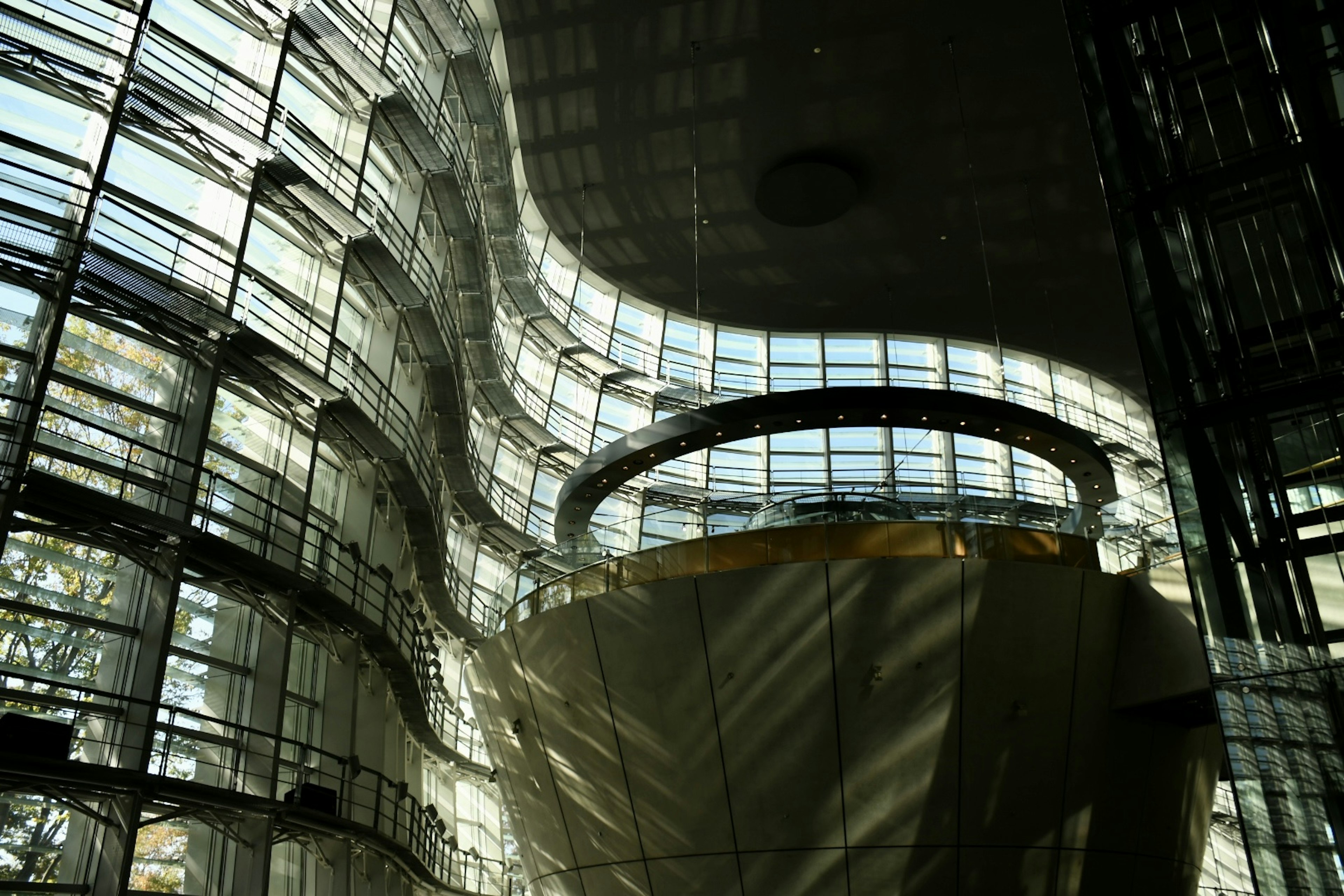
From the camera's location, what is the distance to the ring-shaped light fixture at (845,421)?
2097cm

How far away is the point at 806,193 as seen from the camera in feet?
106

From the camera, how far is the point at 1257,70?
12383 millimetres

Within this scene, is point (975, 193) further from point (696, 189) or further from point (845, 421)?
point (845, 421)

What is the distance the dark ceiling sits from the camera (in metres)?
27.1

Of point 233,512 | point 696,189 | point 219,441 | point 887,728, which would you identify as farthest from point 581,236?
point 887,728

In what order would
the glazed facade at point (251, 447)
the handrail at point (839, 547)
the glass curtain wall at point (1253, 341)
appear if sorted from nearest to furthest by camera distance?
the glass curtain wall at point (1253, 341), the glazed facade at point (251, 447), the handrail at point (839, 547)

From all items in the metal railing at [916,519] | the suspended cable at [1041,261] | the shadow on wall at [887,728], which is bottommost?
the shadow on wall at [887,728]

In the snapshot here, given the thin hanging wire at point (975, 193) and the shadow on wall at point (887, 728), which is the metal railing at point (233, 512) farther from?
the thin hanging wire at point (975, 193)

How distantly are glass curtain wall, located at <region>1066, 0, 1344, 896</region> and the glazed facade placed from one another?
697 cm

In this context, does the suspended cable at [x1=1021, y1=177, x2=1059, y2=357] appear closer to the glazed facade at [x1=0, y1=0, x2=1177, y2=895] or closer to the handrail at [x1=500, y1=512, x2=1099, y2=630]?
the glazed facade at [x1=0, y1=0, x2=1177, y2=895]

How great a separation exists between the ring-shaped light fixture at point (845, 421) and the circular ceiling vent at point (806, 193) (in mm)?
12172

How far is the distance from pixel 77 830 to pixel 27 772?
2.11 m

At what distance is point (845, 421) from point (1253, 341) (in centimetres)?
981

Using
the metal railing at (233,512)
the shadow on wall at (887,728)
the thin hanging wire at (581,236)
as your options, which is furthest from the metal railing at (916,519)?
the thin hanging wire at (581,236)
